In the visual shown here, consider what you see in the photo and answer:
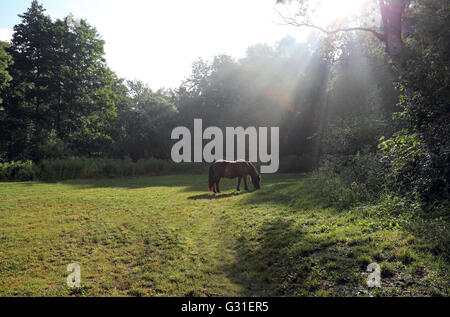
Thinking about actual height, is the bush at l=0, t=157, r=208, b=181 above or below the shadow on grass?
above

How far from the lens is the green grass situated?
3422 millimetres

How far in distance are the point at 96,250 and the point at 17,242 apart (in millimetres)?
2083

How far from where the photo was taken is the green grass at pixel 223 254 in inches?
135

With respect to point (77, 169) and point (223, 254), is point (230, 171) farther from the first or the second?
point (77, 169)

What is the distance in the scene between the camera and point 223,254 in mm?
4902

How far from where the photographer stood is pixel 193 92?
1697 inches

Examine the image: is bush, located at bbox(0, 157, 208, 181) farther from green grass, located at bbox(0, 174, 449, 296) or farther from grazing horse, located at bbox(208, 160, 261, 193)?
grazing horse, located at bbox(208, 160, 261, 193)

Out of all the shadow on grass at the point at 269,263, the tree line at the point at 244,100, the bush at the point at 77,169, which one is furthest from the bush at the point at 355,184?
the bush at the point at 77,169

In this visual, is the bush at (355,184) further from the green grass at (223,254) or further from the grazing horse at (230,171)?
the grazing horse at (230,171)

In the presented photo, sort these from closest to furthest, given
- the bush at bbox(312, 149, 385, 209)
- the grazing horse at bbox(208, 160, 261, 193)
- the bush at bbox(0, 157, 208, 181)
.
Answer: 1. the bush at bbox(312, 149, 385, 209)
2. the grazing horse at bbox(208, 160, 261, 193)
3. the bush at bbox(0, 157, 208, 181)

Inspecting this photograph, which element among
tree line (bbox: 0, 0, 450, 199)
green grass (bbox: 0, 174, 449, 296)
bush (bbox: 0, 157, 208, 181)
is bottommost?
green grass (bbox: 0, 174, 449, 296)

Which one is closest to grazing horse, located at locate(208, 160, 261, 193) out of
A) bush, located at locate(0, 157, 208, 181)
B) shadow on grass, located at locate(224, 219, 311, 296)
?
shadow on grass, located at locate(224, 219, 311, 296)
